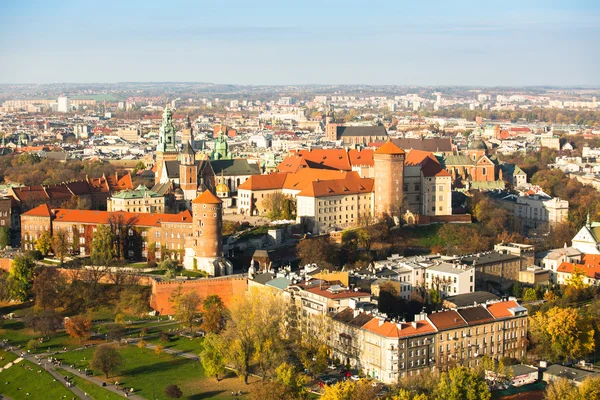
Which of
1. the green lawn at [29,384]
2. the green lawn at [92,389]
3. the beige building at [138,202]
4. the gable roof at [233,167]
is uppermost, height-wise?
the gable roof at [233,167]

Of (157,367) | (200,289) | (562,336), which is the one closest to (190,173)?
(200,289)

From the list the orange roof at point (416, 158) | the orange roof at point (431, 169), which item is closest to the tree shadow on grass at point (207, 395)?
the orange roof at point (431, 169)

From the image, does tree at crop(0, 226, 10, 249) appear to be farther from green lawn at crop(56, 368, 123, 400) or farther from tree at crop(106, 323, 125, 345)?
green lawn at crop(56, 368, 123, 400)

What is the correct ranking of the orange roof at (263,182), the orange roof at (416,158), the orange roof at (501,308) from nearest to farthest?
the orange roof at (501,308), the orange roof at (263,182), the orange roof at (416,158)

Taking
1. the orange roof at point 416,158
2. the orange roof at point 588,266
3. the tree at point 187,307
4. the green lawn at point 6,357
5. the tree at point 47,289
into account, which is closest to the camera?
the green lawn at point 6,357

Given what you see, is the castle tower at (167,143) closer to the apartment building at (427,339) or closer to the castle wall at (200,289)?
the castle wall at (200,289)

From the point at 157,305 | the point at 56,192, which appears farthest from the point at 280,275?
the point at 56,192

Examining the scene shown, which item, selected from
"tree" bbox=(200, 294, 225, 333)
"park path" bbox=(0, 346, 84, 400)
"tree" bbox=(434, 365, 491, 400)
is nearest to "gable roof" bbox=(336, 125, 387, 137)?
"tree" bbox=(200, 294, 225, 333)
